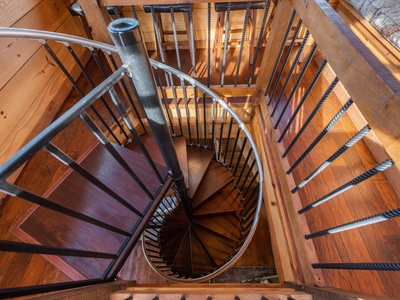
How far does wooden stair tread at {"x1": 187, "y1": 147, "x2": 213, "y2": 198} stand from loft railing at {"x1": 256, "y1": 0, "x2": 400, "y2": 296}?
0.78 meters

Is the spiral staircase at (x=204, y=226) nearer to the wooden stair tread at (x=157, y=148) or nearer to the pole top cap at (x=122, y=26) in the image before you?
the wooden stair tread at (x=157, y=148)

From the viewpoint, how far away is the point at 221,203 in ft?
8.87

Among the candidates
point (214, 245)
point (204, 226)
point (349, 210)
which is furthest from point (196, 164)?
point (349, 210)

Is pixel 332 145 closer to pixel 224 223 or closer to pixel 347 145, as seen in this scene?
pixel 347 145

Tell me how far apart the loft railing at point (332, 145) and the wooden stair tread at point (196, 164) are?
779mm

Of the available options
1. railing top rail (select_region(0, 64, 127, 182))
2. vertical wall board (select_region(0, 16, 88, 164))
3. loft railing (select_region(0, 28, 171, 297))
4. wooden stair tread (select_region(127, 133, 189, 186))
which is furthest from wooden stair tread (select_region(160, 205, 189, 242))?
railing top rail (select_region(0, 64, 127, 182))

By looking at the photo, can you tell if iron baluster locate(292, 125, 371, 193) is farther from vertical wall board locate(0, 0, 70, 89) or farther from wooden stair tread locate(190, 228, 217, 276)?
vertical wall board locate(0, 0, 70, 89)

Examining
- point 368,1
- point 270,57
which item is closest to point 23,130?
point 270,57

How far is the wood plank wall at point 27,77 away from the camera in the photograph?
5.55 feet

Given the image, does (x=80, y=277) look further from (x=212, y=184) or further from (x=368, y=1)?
(x=368, y=1)

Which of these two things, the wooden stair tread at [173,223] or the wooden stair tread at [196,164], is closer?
the wooden stair tread at [196,164]

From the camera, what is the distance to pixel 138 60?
0.74 metres

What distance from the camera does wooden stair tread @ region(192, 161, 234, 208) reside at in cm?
257

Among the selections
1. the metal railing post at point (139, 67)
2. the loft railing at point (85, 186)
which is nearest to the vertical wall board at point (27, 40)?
the loft railing at point (85, 186)
